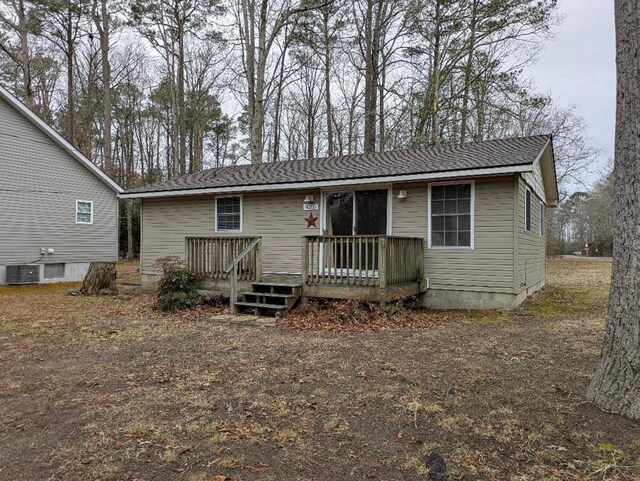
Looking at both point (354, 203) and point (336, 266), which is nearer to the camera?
point (336, 266)

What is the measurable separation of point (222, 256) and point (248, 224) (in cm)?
167

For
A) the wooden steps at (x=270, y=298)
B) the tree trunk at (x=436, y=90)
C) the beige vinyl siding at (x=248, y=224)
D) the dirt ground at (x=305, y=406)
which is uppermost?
the tree trunk at (x=436, y=90)

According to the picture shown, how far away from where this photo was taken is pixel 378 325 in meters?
7.27

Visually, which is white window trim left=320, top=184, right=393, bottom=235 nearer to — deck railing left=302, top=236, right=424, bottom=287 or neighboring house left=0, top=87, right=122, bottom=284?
deck railing left=302, top=236, right=424, bottom=287

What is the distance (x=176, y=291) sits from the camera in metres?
8.99

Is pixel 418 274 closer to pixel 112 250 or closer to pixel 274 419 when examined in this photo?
pixel 274 419

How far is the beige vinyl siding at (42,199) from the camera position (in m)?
13.4

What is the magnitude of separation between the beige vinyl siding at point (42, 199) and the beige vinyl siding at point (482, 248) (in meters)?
11.9

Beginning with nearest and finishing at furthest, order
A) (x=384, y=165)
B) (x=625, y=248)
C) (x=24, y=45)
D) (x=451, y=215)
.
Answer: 1. (x=625, y=248)
2. (x=451, y=215)
3. (x=384, y=165)
4. (x=24, y=45)

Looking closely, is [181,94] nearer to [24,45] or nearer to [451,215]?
[24,45]

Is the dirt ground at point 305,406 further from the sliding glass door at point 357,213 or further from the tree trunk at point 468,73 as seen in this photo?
the tree trunk at point 468,73

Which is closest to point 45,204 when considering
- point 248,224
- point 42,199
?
point 42,199

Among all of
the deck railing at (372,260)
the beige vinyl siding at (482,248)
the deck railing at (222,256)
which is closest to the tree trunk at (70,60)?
the deck railing at (222,256)

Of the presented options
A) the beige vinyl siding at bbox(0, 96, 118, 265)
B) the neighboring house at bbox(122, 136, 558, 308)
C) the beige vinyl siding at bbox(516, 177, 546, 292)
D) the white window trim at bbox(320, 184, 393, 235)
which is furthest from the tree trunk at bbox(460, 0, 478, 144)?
the beige vinyl siding at bbox(0, 96, 118, 265)
